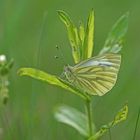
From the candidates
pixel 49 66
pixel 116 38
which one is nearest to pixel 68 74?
pixel 116 38

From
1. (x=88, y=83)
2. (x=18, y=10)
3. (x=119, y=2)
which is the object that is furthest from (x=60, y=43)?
(x=88, y=83)

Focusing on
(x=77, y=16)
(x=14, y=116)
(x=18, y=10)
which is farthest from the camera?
(x=77, y=16)

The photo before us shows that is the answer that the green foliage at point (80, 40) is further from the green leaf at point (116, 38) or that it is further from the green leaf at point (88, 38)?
the green leaf at point (116, 38)

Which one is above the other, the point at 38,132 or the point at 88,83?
the point at 88,83

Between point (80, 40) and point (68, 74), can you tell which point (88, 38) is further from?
point (68, 74)

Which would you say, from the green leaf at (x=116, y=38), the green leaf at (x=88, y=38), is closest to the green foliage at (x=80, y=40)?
the green leaf at (x=88, y=38)

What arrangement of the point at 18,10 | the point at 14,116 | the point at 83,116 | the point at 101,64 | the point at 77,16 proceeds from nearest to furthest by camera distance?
the point at 101,64 < the point at 83,116 < the point at 14,116 < the point at 18,10 < the point at 77,16

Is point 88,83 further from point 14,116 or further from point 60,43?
point 60,43
